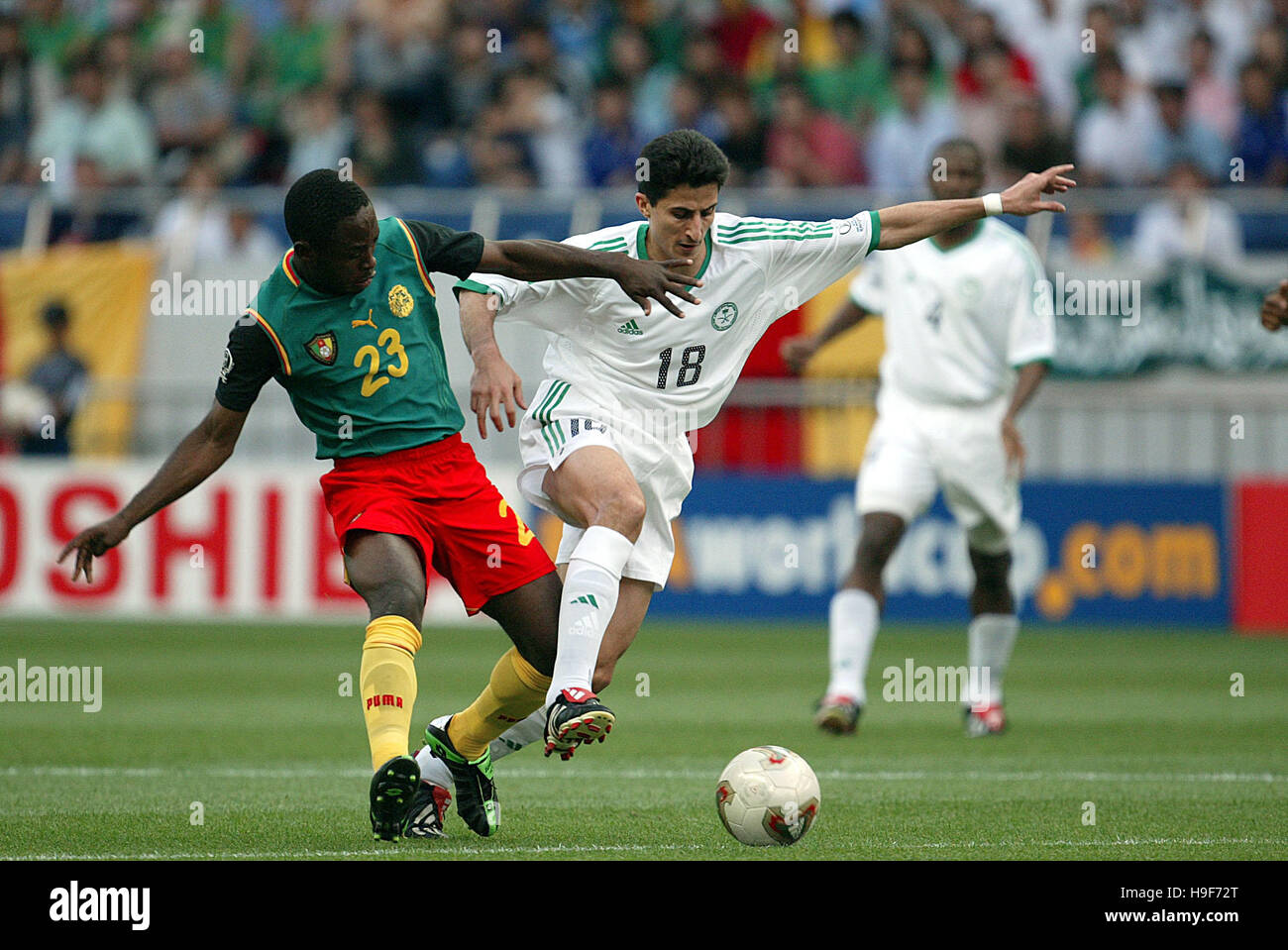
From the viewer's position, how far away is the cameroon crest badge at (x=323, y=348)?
19.9 feet

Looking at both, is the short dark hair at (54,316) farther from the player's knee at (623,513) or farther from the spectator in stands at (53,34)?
the player's knee at (623,513)

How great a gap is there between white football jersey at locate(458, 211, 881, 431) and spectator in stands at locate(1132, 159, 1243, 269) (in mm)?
9214

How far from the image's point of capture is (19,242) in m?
16.7

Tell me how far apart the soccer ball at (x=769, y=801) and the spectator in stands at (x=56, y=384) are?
1106cm

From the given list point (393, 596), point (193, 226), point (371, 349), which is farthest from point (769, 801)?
point (193, 226)

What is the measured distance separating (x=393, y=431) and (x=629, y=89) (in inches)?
473

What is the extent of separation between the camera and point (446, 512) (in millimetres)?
6191

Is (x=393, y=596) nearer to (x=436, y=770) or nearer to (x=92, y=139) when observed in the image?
(x=436, y=770)

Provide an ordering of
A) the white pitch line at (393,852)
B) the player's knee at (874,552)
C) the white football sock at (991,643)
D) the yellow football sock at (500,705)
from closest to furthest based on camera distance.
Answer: the white pitch line at (393,852) < the yellow football sock at (500,705) < the player's knee at (874,552) < the white football sock at (991,643)

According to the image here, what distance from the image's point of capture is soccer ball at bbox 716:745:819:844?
5.95 metres

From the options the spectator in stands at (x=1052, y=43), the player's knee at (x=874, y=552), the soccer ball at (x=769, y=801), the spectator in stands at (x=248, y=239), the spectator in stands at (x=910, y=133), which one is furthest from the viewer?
the spectator in stands at (x=1052, y=43)

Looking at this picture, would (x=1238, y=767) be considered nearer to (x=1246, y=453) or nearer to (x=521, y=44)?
(x=1246, y=453)

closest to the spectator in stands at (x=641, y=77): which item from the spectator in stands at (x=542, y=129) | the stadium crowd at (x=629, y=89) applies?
the stadium crowd at (x=629, y=89)

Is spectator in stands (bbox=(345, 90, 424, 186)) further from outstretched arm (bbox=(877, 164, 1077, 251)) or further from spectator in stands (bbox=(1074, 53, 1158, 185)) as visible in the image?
outstretched arm (bbox=(877, 164, 1077, 251))
